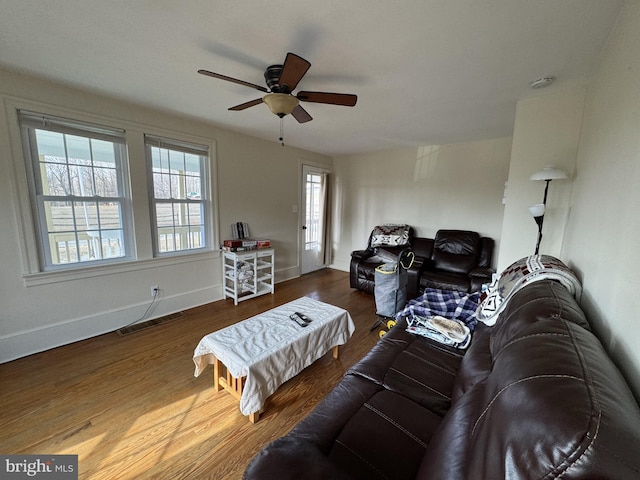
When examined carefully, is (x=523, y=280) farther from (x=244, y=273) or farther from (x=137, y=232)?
(x=137, y=232)

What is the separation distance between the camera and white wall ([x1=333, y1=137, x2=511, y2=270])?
3592 millimetres

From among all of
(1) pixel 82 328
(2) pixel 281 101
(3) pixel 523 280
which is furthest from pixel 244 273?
(3) pixel 523 280

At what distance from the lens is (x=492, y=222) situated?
3609mm

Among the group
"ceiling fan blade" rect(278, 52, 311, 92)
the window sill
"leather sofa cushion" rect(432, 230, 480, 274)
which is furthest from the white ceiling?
"leather sofa cushion" rect(432, 230, 480, 274)

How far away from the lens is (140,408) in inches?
65.8

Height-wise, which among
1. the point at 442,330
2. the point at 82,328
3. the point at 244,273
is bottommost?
the point at 82,328

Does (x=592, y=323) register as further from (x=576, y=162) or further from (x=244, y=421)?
(x=244, y=421)

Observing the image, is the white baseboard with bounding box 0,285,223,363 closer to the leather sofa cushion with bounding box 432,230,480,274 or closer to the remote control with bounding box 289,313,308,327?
the remote control with bounding box 289,313,308,327

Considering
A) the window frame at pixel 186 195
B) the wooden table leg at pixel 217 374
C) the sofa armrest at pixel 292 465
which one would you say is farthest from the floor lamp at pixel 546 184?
the window frame at pixel 186 195

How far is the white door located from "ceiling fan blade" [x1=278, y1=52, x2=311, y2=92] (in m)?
2.91

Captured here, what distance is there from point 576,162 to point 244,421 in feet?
10.1

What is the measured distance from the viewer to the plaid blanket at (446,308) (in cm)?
193

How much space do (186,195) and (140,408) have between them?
88.3 inches

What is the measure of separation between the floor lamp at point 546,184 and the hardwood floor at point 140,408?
5.76ft
